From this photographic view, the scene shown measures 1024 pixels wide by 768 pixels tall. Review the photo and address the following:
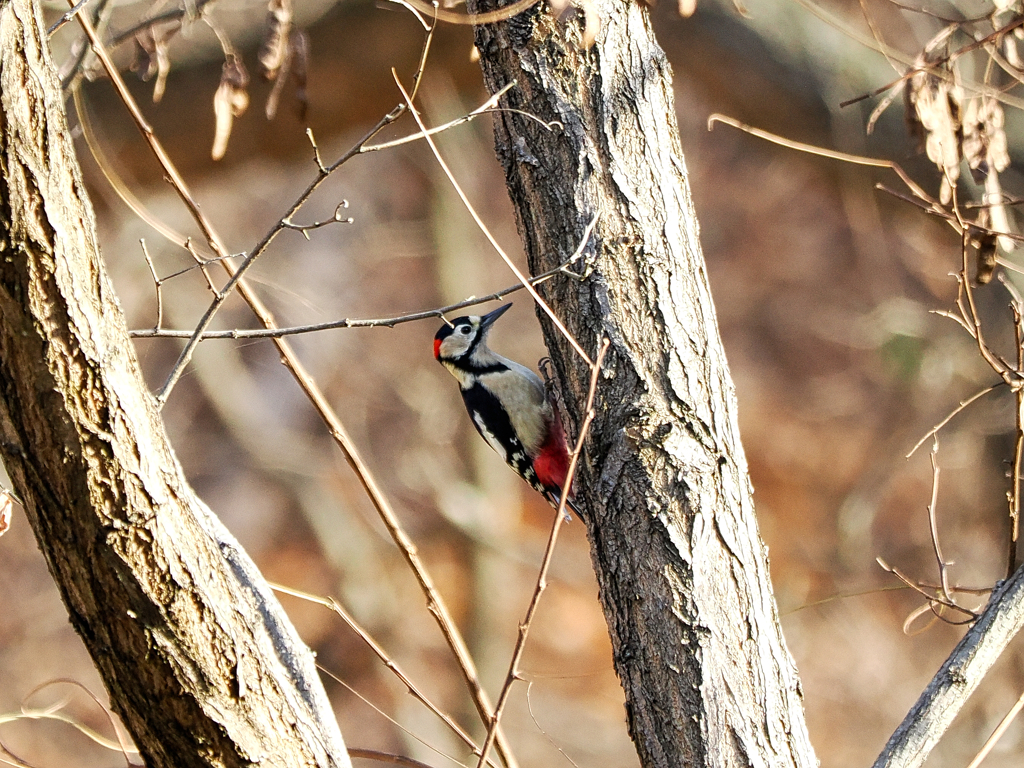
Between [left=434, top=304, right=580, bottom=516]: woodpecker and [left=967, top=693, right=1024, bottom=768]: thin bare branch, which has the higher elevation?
[left=434, top=304, right=580, bottom=516]: woodpecker

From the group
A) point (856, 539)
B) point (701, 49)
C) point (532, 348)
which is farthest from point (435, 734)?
point (701, 49)

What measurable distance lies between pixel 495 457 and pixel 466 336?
653 centimetres

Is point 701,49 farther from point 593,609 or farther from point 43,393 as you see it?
point 593,609

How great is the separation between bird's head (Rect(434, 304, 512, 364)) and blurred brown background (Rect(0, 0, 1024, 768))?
4831 millimetres

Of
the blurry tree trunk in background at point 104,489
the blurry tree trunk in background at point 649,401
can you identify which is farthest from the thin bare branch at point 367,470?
the blurry tree trunk in background at point 649,401

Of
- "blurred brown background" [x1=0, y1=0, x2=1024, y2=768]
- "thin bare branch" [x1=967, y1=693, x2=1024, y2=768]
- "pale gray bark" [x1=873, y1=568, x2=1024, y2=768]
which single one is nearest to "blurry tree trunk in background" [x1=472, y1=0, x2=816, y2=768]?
"pale gray bark" [x1=873, y1=568, x2=1024, y2=768]

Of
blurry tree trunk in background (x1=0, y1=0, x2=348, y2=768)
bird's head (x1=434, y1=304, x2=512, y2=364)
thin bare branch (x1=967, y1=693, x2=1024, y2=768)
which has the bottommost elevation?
thin bare branch (x1=967, y1=693, x2=1024, y2=768)

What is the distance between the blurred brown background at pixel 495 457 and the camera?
10.9 metres

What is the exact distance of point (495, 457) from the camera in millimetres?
10750

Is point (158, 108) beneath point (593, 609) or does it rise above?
above

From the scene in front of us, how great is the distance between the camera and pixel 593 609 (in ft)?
45.8

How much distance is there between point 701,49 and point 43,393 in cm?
352

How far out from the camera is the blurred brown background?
1088 cm

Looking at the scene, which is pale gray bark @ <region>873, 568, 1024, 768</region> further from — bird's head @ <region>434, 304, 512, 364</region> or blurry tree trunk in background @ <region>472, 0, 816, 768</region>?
bird's head @ <region>434, 304, 512, 364</region>
